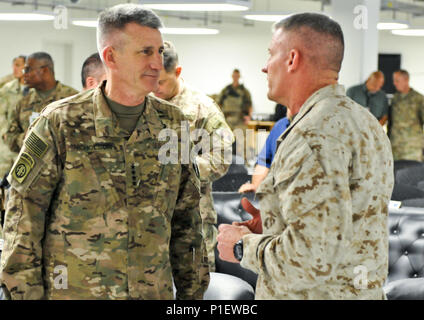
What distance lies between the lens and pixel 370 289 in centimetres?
192

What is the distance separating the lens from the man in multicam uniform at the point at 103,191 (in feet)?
6.57

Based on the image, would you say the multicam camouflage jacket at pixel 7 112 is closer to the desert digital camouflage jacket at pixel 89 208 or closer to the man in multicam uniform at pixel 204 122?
the man in multicam uniform at pixel 204 122

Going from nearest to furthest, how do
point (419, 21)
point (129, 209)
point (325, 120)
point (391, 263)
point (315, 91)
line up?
point (325, 120)
point (315, 91)
point (129, 209)
point (391, 263)
point (419, 21)

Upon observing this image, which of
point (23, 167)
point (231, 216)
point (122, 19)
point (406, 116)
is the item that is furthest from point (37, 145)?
point (406, 116)

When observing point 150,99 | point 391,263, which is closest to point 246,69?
point 391,263

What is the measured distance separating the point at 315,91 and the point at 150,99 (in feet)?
1.94

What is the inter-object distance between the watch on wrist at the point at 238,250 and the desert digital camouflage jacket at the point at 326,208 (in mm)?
49

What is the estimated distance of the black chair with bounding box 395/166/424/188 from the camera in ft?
21.4

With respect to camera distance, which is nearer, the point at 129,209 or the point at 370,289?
the point at 370,289

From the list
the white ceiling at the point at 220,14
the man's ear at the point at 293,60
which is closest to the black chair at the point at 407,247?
the man's ear at the point at 293,60

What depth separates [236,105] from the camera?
46.7 ft

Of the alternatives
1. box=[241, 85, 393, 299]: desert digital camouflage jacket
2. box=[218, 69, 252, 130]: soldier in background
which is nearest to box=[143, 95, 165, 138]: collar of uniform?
box=[241, 85, 393, 299]: desert digital camouflage jacket

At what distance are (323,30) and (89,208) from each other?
0.88 metres

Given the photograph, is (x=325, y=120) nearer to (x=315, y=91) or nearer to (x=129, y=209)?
(x=315, y=91)
